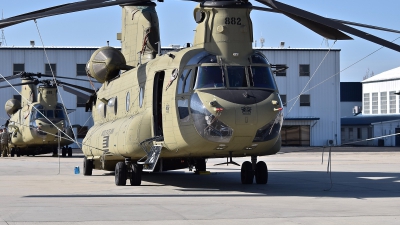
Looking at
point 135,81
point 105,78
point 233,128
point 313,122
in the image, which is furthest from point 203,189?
point 313,122

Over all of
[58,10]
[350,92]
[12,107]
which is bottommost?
[12,107]

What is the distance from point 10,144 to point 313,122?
27.3 metres

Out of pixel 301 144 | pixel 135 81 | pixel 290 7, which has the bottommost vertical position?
pixel 301 144

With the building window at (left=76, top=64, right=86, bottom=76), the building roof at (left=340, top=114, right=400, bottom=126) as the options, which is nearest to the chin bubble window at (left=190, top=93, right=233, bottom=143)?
the building window at (left=76, top=64, right=86, bottom=76)

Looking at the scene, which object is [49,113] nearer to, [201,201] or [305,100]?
[201,201]

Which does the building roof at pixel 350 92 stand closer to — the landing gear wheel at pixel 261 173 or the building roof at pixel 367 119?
the building roof at pixel 367 119

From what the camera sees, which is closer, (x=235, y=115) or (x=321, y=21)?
(x=321, y=21)

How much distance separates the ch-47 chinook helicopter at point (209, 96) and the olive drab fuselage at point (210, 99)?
0.07ft

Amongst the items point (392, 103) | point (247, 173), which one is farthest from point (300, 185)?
point (392, 103)

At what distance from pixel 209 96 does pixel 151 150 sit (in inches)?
101

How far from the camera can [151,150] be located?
15.7m

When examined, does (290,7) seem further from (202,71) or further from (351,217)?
(351,217)

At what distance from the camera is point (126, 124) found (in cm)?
1661

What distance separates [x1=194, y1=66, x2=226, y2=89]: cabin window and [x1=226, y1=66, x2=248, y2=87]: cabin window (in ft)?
0.53
